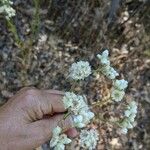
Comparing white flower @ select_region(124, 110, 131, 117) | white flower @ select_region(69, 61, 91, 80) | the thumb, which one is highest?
white flower @ select_region(69, 61, 91, 80)

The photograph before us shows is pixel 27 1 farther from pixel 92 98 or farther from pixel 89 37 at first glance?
pixel 92 98

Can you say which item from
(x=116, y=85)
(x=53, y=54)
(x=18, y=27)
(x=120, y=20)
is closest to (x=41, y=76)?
(x=53, y=54)

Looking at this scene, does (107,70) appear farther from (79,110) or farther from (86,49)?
(86,49)

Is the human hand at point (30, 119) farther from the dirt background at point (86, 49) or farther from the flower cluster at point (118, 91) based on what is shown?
the dirt background at point (86, 49)

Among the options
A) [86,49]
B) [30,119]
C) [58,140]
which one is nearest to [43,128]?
[30,119]

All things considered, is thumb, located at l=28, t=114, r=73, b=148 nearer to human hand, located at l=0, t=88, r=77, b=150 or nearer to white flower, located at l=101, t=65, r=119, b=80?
human hand, located at l=0, t=88, r=77, b=150

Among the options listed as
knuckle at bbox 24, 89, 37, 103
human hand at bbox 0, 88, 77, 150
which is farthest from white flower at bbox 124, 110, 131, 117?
knuckle at bbox 24, 89, 37, 103
